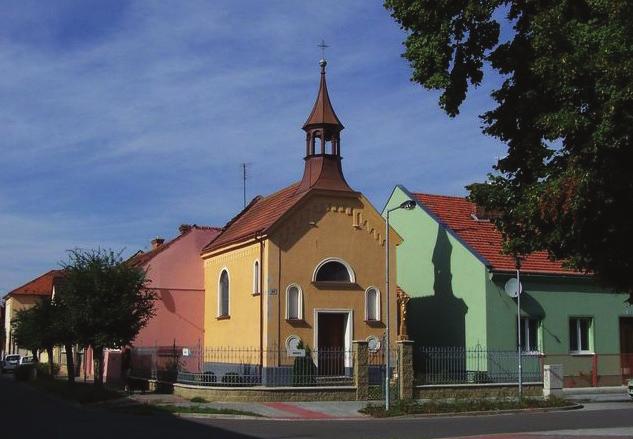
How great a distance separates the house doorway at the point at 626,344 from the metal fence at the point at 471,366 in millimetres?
5237

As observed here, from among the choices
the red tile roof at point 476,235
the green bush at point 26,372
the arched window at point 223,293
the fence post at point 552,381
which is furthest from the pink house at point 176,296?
the fence post at point 552,381

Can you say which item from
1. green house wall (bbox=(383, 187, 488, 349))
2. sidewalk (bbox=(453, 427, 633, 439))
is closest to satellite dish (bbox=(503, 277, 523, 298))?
green house wall (bbox=(383, 187, 488, 349))

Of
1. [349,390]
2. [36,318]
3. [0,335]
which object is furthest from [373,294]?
[0,335]

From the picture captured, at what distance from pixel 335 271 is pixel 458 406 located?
8.78 metres

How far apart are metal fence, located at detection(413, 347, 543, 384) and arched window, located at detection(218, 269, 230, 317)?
31.5 ft

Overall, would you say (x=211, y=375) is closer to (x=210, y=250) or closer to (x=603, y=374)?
(x=210, y=250)

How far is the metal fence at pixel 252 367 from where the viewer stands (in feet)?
87.5

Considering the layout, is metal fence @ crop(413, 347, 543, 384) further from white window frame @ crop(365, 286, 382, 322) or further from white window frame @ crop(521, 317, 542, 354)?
white window frame @ crop(365, 286, 382, 322)

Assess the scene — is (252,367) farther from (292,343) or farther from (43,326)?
(43,326)

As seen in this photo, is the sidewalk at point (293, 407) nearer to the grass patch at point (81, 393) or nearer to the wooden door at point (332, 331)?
the grass patch at point (81, 393)

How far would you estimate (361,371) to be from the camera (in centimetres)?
2544

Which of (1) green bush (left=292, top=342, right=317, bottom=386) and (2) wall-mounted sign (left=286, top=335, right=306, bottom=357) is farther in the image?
(2) wall-mounted sign (left=286, top=335, right=306, bottom=357)

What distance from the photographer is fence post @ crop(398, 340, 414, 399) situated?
82.1 ft

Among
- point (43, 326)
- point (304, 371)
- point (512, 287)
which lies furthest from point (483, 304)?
point (43, 326)
